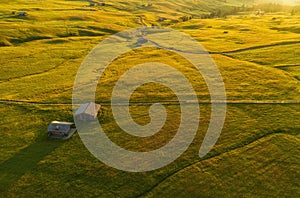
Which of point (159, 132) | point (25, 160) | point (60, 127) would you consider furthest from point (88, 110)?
point (25, 160)

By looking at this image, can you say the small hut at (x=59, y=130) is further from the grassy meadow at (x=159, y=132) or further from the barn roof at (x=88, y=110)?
the barn roof at (x=88, y=110)

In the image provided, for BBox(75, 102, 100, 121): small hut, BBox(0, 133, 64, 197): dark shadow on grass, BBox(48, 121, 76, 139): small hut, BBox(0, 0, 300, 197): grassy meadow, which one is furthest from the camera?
BBox(75, 102, 100, 121): small hut

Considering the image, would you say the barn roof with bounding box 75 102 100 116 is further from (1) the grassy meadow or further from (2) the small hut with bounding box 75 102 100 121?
(1) the grassy meadow

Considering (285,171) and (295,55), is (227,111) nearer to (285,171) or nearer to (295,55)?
(285,171)

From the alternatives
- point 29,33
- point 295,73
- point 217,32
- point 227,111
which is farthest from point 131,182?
point 217,32

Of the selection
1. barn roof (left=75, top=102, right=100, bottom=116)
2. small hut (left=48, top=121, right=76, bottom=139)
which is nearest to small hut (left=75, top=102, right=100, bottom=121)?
barn roof (left=75, top=102, right=100, bottom=116)

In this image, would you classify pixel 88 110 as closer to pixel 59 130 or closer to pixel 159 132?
pixel 59 130
